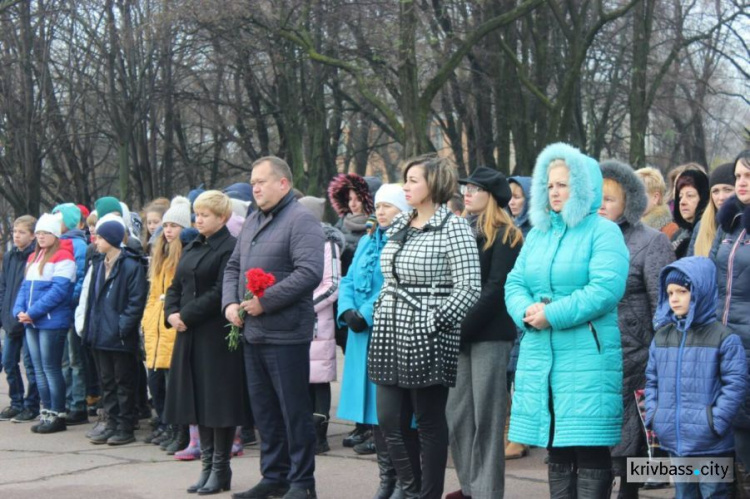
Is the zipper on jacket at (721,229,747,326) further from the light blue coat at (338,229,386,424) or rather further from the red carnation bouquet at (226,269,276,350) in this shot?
the red carnation bouquet at (226,269,276,350)

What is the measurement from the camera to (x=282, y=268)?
271 inches

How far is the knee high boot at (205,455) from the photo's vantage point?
7188 mm

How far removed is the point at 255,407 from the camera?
6934mm

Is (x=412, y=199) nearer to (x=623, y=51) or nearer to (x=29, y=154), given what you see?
(x=29, y=154)

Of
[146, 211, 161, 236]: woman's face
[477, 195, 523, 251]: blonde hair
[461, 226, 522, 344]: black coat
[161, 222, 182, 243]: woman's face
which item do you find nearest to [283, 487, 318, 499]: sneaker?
[461, 226, 522, 344]: black coat

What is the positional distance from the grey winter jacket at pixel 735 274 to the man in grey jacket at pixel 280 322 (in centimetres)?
238

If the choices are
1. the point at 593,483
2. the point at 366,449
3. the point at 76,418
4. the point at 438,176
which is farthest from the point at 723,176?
the point at 76,418

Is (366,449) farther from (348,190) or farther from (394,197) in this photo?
(394,197)

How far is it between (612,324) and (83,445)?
5.26 m

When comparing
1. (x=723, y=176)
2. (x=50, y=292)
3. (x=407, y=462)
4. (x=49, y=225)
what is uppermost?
(x=723, y=176)

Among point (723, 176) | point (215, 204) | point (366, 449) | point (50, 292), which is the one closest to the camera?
point (723, 176)

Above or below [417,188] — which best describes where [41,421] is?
below

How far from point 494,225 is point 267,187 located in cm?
145

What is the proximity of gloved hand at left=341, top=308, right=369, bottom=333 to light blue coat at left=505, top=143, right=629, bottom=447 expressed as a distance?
1835 millimetres
